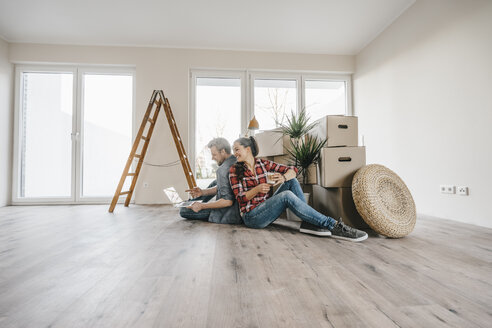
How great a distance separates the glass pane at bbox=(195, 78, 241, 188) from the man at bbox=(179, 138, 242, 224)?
1.69 meters

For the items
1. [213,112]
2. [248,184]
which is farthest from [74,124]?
[248,184]

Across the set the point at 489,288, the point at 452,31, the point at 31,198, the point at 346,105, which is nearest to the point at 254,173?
the point at 489,288

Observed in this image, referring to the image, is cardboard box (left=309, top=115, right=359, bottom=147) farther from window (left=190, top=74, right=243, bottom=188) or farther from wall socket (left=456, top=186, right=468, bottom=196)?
window (left=190, top=74, right=243, bottom=188)

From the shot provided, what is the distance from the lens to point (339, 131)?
2.33 m

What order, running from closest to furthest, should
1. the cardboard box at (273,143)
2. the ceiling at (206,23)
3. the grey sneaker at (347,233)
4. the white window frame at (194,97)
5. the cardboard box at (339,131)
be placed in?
the grey sneaker at (347,233)
the cardboard box at (339,131)
the cardboard box at (273,143)
the ceiling at (206,23)
the white window frame at (194,97)

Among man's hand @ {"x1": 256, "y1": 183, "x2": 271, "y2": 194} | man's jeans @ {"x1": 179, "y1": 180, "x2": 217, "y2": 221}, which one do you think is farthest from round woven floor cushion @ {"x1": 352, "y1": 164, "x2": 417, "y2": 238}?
man's jeans @ {"x1": 179, "y1": 180, "x2": 217, "y2": 221}

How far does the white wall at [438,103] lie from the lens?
234 cm

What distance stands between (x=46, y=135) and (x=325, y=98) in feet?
16.1

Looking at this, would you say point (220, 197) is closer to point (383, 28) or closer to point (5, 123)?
point (383, 28)

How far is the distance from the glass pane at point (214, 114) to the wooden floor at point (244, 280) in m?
2.42

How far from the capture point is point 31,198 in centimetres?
407

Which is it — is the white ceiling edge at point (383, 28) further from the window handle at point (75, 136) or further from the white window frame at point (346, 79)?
the window handle at point (75, 136)

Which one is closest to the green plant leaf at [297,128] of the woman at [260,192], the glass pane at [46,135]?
the woman at [260,192]

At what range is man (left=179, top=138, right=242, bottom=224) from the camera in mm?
2223
